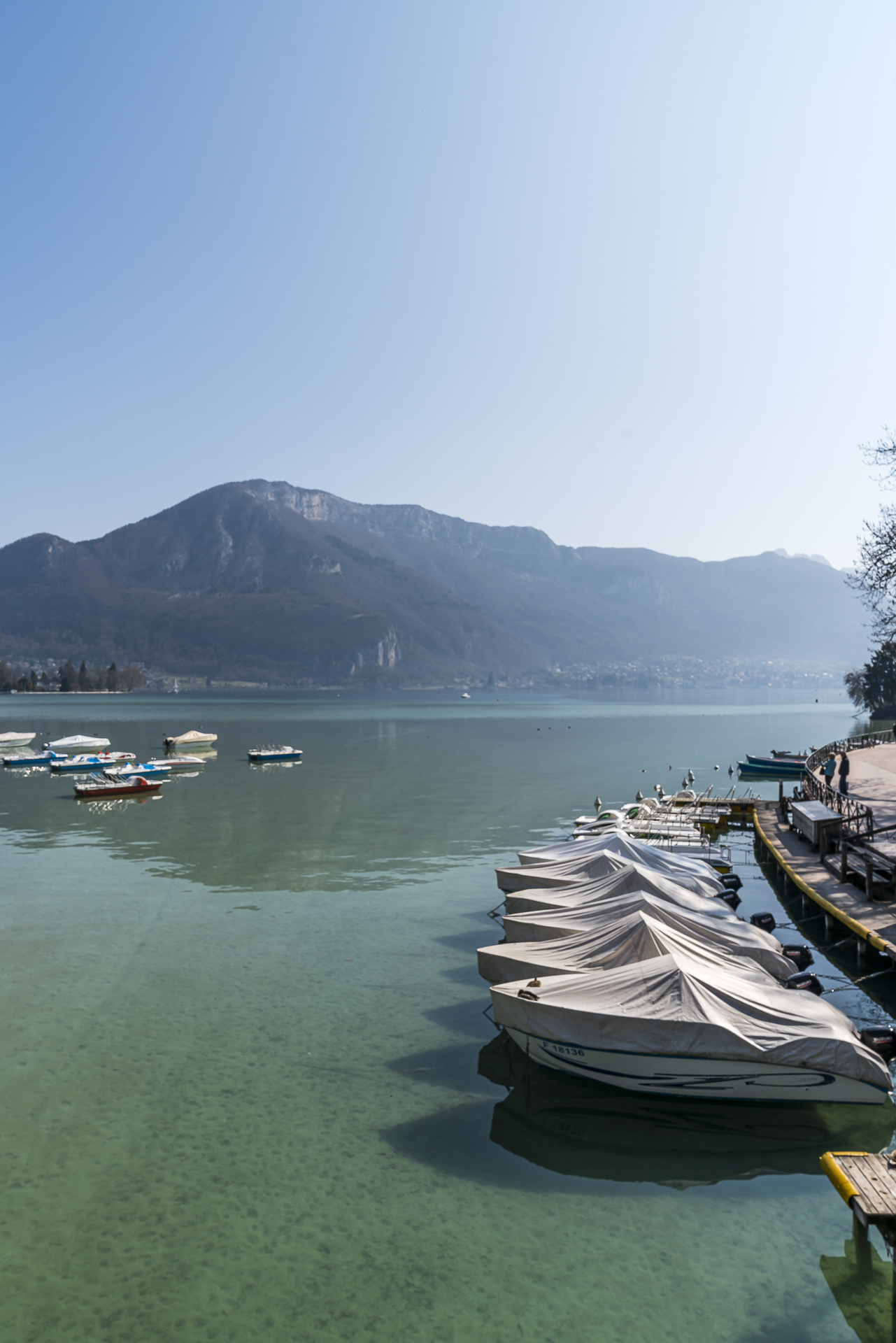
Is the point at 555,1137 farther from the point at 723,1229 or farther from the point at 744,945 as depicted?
the point at 744,945

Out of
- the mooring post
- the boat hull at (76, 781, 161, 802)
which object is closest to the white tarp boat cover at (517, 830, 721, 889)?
the mooring post

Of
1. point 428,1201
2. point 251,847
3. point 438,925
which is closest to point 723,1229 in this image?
point 428,1201

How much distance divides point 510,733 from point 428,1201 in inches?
4964

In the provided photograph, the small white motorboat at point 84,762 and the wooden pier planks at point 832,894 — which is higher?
the wooden pier planks at point 832,894

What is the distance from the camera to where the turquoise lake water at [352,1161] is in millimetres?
10844

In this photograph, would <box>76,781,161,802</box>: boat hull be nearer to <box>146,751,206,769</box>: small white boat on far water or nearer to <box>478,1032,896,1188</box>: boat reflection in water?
<box>146,751,206,769</box>: small white boat on far water

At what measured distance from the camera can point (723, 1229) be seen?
1246 centimetres

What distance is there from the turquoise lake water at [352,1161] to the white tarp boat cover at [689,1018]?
150cm

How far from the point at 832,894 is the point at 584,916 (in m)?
11.3

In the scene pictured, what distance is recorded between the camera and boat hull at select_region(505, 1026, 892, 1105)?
1481 centimetres

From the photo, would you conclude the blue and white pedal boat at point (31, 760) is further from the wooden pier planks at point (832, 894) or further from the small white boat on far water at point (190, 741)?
the wooden pier planks at point (832, 894)

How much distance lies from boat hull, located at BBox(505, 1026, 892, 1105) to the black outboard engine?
5.47ft

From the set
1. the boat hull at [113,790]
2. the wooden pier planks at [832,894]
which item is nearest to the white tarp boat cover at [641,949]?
the wooden pier planks at [832,894]

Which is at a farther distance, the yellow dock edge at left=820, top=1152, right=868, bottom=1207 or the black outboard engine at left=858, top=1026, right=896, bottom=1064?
the black outboard engine at left=858, top=1026, right=896, bottom=1064
